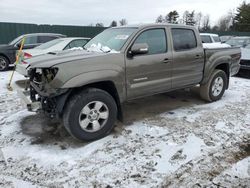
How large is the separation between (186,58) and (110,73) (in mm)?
1990

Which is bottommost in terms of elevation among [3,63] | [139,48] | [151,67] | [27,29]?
[3,63]

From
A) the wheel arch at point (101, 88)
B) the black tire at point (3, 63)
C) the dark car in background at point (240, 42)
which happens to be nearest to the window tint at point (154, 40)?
the wheel arch at point (101, 88)

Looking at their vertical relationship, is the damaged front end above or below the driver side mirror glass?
below

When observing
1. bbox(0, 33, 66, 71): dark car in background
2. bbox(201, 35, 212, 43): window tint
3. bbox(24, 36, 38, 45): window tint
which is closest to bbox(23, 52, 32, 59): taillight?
bbox(0, 33, 66, 71): dark car in background

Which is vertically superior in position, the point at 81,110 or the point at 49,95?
the point at 49,95

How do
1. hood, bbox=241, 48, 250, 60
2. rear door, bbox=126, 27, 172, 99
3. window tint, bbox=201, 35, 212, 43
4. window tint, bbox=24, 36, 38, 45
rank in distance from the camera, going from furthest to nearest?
window tint, bbox=201, 35, 212, 43 → window tint, bbox=24, 36, 38, 45 → hood, bbox=241, 48, 250, 60 → rear door, bbox=126, 27, 172, 99

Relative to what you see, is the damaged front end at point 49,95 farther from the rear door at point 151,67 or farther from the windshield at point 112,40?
the rear door at point 151,67

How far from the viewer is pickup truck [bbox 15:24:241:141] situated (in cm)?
383

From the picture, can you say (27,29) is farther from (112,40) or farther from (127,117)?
(127,117)

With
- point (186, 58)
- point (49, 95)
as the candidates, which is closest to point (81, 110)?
point (49, 95)

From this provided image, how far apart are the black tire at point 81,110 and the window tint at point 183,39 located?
1.98 m

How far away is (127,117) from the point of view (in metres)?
5.24

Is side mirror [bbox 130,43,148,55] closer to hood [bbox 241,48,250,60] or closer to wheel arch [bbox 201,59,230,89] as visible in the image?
wheel arch [bbox 201,59,230,89]

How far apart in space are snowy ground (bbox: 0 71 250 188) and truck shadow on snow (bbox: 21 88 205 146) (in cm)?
2
